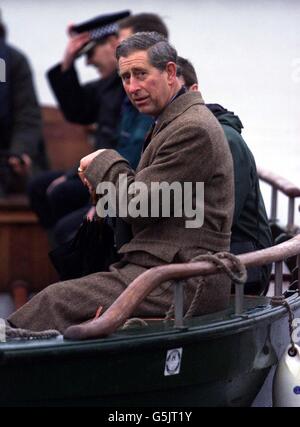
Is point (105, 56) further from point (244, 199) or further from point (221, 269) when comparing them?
point (221, 269)

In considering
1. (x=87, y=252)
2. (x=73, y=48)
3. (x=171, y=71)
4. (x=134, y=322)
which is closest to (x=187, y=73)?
(x=171, y=71)

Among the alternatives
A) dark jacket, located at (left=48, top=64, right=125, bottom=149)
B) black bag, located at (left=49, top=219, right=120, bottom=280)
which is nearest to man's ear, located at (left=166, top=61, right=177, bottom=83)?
black bag, located at (left=49, top=219, right=120, bottom=280)

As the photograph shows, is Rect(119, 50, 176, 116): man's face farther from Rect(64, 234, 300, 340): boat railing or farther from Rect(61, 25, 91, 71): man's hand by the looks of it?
Rect(61, 25, 91, 71): man's hand

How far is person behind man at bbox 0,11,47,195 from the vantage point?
25.1 ft

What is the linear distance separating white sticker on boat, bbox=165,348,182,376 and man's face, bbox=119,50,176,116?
815 millimetres

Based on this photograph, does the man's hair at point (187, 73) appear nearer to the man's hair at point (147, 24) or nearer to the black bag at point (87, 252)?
the black bag at point (87, 252)

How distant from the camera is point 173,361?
4.46 metres

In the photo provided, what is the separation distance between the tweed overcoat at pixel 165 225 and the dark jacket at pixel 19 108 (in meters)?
3.04

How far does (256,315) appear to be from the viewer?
4.81 metres

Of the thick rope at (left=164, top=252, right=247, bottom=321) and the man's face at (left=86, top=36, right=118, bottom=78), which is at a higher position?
the man's face at (left=86, top=36, right=118, bottom=78)

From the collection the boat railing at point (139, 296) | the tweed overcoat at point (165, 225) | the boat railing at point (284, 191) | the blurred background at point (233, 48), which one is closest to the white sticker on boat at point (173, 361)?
the boat railing at point (139, 296)

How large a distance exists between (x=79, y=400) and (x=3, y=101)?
141 inches

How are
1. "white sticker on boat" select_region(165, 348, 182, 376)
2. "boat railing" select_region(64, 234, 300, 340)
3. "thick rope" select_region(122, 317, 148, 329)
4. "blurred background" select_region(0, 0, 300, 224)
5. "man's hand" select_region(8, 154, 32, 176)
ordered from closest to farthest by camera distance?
"boat railing" select_region(64, 234, 300, 340) < "white sticker on boat" select_region(165, 348, 182, 376) < "thick rope" select_region(122, 317, 148, 329) < "man's hand" select_region(8, 154, 32, 176) < "blurred background" select_region(0, 0, 300, 224)

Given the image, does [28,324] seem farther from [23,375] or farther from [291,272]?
[291,272]
